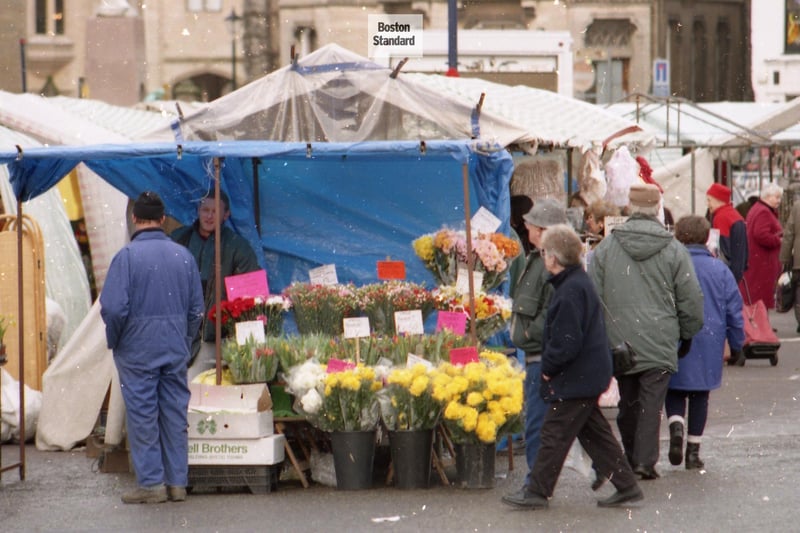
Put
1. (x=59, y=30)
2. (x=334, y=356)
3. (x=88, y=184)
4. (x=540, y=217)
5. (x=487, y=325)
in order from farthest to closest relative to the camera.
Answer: (x=59, y=30) → (x=88, y=184) → (x=487, y=325) → (x=334, y=356) → (x=540, y=217)

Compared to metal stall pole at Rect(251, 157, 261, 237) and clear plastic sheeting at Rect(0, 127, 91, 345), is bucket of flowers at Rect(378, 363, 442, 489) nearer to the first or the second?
metal stall pole at Rect(251, 157, 261, 237)

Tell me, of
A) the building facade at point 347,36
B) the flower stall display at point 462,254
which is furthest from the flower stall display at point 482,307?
the building facade at point 347,36

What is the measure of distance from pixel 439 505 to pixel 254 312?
84.9 inches

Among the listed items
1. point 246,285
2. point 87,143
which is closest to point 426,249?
point 246,285

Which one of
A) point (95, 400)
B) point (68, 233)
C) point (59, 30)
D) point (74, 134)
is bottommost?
point (95, 400)

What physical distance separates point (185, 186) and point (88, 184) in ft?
11.6

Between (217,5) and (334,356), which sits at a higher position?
(217,5)

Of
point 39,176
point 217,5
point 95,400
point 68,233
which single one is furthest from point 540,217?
point 217,5

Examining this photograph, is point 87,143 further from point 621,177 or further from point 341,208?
point 621,177

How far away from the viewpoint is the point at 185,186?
→ 37.8ft

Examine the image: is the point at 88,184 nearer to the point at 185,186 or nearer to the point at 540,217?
the point at 185,186

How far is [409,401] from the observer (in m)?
9.38

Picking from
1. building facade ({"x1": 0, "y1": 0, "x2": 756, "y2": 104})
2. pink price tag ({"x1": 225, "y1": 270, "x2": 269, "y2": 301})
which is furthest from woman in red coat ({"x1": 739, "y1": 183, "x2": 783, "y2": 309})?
building facade ({"x1": 0, "y1": 0, "x2": 756, "y2": 104})

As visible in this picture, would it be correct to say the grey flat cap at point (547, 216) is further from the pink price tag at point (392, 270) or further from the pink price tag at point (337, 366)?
the pink price tag at point (392, 270)
